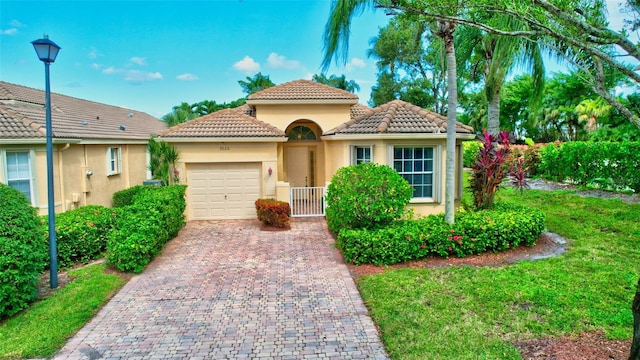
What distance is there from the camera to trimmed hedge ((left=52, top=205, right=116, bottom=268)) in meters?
9.53

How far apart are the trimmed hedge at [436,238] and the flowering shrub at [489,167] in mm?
1450

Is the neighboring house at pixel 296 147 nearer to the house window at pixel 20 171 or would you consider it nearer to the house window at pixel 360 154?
the house window at pixel 360 154

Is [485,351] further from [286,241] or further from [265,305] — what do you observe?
[286,241]

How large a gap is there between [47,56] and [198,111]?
85.7ft

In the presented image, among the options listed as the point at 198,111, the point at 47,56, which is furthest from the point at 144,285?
the point at 198,111

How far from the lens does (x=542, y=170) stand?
21562mm

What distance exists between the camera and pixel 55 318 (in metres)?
6.55

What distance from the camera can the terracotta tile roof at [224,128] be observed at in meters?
14.4

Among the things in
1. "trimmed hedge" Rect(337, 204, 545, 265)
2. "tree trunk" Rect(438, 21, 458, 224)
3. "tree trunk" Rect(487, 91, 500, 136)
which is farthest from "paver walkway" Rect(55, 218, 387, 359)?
"tree trunk" Rect(487, 91, 500, 136)

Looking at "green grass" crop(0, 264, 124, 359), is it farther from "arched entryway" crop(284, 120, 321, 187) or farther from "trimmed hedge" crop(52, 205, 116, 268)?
"arched entryway" crop(284, 120, 321, 187)

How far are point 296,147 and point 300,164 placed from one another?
0.88m

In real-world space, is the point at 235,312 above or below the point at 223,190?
below

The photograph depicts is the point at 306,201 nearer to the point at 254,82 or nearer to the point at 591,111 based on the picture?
the point at 254,82

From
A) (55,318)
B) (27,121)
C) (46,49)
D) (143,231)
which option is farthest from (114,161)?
(55,318)
